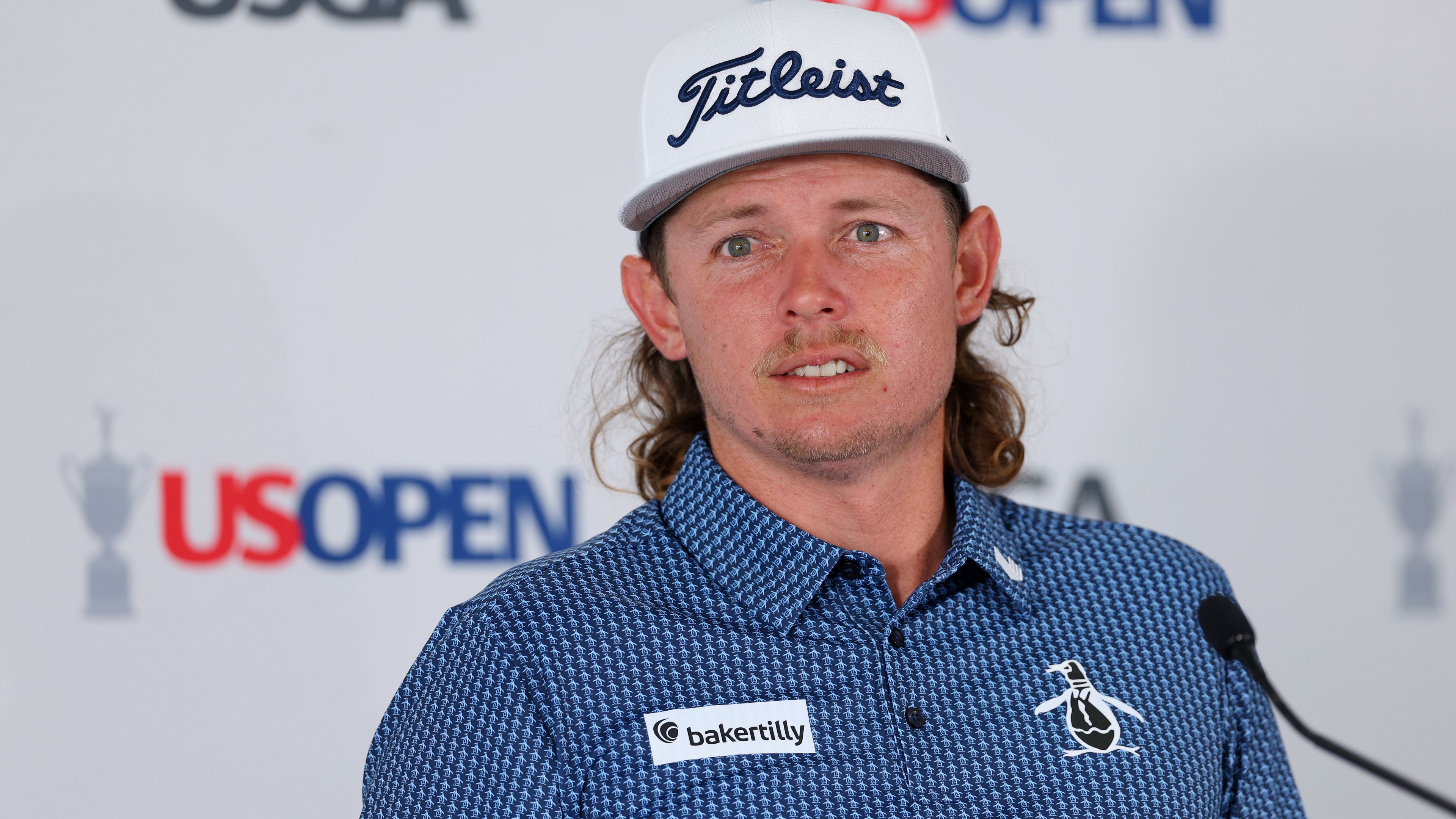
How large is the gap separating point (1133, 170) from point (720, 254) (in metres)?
1.23

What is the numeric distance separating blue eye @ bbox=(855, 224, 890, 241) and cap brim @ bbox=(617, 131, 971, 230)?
8 centimetres

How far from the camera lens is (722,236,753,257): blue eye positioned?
145cm

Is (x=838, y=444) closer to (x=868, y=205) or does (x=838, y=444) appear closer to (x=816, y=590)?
(x=816, y=590)

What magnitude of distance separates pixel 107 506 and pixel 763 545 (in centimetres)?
140

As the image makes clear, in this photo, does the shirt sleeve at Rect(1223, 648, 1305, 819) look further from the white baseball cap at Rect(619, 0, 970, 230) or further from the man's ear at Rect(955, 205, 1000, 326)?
the white baseball cap at Rect(619, 0, 970, 230)

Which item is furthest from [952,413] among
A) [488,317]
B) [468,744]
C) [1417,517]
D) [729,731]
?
[1417,517]

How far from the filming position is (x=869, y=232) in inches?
57.1

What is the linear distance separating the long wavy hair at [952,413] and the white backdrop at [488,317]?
403 mm

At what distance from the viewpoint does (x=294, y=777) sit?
224 cm

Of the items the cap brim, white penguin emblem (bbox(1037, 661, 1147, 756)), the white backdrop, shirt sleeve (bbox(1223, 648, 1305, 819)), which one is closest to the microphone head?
white penguin emblem (bbox(1037, 661, 1147, 756))

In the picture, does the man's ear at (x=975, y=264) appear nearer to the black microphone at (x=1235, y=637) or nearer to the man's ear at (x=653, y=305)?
the man's ear at (x=653, y=305)

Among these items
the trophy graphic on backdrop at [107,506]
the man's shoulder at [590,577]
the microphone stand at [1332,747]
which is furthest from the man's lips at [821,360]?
the trophy graphic on backdrop at [107,506]

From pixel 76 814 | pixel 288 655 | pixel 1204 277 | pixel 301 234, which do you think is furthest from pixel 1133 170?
pixel 76 814

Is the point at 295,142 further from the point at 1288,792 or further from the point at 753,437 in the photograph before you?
the point at 1288,792
